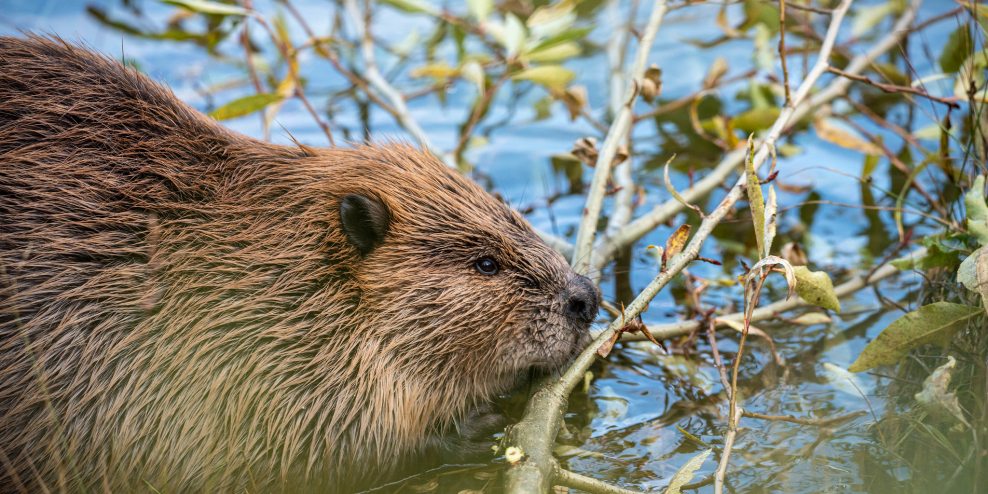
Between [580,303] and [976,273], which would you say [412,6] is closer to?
[580,303]

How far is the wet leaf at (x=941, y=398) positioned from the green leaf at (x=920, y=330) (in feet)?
0.59

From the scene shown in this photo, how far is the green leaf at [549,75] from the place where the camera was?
12.4 feet

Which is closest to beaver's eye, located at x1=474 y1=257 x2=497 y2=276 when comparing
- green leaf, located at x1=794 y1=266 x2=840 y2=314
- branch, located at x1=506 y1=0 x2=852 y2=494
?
branch, located at x1=506 y1=0 x2=852 y2=494

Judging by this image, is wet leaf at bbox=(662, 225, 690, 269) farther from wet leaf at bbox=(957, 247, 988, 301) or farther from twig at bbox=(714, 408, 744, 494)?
wet leaf at bbox=(957, 247, 988, 301)

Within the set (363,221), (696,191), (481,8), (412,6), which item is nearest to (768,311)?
(696,191)

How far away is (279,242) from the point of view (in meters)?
2.33

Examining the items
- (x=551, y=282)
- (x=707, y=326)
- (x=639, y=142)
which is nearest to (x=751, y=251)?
(x=707, y=326)

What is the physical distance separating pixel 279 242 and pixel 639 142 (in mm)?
3108

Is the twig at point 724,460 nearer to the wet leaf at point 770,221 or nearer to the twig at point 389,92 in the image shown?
the wet leaf at point 770,221

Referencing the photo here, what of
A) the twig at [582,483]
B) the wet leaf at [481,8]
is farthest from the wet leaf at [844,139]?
the twig at [582,483]

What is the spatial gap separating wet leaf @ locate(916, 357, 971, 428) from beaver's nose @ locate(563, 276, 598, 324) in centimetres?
96

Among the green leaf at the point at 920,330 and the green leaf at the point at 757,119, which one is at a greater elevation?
the green leaf at the point at 757,119

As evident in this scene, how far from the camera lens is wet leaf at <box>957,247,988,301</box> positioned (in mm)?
2051

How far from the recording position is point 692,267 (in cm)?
391
